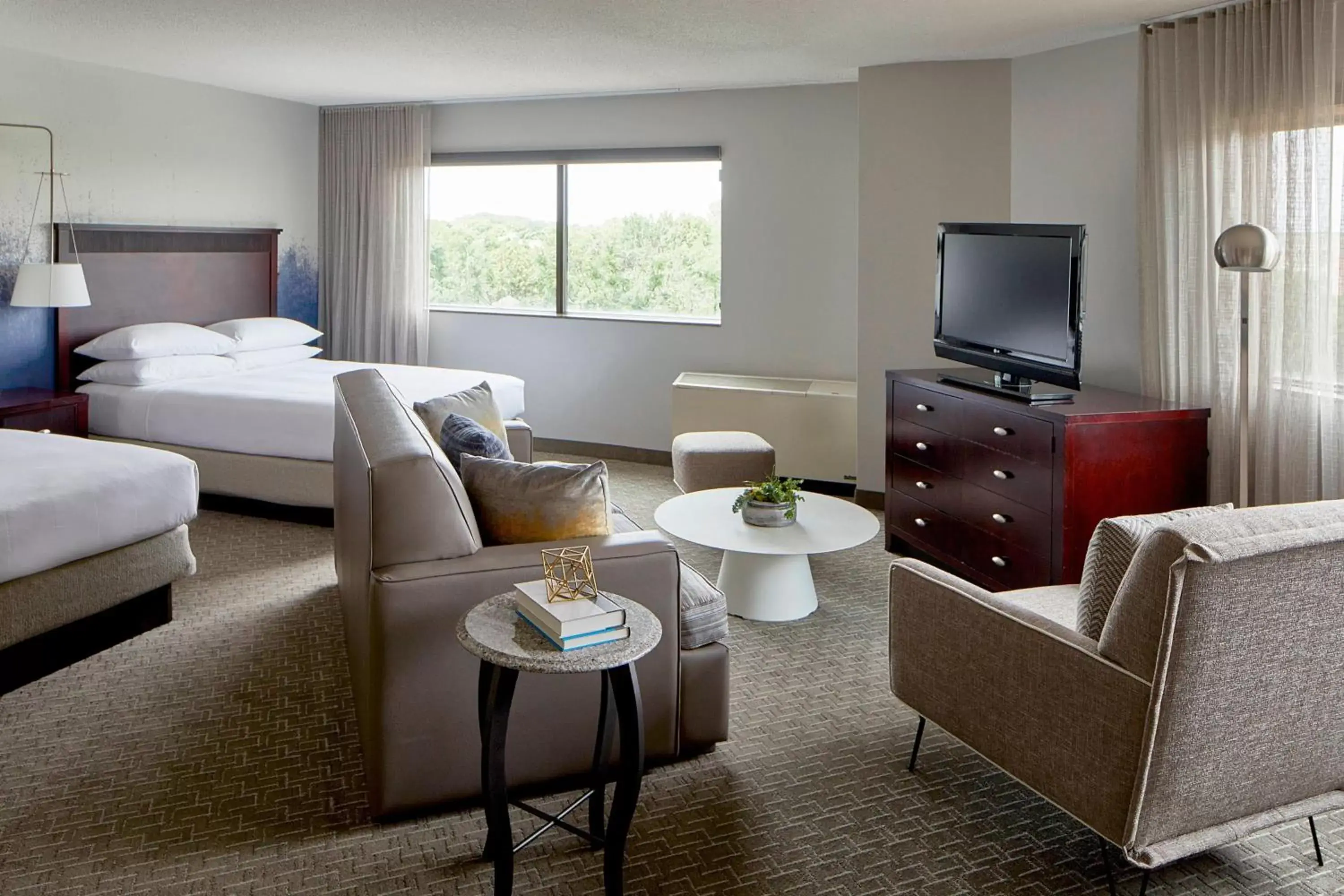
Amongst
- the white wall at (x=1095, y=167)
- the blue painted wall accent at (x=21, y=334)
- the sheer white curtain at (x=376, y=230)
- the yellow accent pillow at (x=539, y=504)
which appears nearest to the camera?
the yellow accent pillow at (x=539, y=504)

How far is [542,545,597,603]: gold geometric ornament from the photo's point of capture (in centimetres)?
215

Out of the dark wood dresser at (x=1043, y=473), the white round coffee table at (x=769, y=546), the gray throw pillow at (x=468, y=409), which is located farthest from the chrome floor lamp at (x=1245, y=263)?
the gray throw pillow at (x=468, y=409)

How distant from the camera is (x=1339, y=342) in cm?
374

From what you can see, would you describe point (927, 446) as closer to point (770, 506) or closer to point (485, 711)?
point (770, 506)

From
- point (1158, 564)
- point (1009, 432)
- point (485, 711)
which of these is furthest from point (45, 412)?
point (1158, 564)

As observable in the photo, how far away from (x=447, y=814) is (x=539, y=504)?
0.76 m

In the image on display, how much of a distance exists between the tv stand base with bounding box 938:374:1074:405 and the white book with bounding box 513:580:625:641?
2.36m

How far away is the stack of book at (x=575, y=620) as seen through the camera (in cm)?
204

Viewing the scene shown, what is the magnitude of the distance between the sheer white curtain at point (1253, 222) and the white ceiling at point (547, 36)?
31 cm

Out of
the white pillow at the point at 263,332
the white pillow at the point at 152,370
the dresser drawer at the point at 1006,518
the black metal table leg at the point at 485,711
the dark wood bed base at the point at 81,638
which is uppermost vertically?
the white pillow at the point at 263,332

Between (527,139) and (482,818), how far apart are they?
5.27 metres

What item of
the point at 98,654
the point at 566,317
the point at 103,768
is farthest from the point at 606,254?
the point at 103,768

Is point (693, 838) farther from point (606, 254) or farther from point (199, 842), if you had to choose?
point (606, 254)

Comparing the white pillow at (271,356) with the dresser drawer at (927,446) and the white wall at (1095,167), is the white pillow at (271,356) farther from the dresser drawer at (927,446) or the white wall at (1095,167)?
the white wall at (1095,167)
